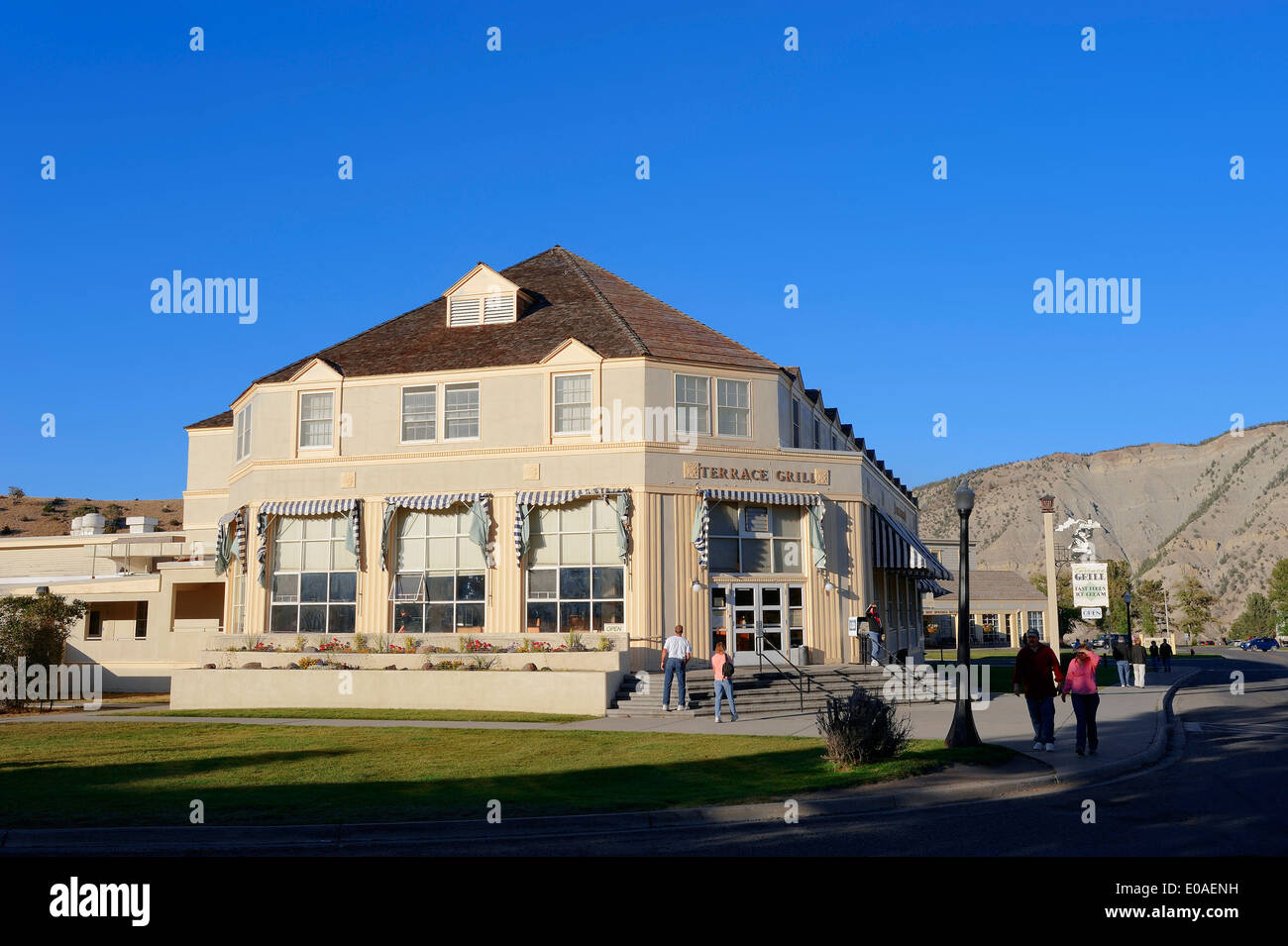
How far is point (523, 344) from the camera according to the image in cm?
3056

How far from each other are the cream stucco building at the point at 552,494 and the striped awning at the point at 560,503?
0.19ft

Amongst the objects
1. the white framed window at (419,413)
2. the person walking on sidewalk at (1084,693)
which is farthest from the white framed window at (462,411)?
the person walking on sidewalk at (1084,693)

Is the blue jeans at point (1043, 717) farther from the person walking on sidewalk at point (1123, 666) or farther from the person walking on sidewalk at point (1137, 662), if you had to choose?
the person walking on sidewalk at point (1123, 666)

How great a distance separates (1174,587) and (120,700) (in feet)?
490

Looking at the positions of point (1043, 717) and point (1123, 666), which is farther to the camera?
point (1123, 666)

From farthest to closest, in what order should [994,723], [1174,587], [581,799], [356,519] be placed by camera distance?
[1174,587]
[356,519]
[994,723]
[581,799]

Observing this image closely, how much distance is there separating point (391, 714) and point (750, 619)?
9.88m

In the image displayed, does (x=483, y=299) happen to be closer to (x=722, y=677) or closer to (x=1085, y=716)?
(x=722, y=677)

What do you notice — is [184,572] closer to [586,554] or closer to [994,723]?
[586,554]

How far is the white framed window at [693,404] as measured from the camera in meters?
28.8

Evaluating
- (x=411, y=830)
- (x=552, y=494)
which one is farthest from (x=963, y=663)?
(x=552, y=494)

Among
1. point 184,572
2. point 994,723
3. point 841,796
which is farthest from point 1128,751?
point 184,572

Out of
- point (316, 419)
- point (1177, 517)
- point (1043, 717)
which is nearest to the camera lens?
point (1043, 717)

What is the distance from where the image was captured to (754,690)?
82.7 feet
